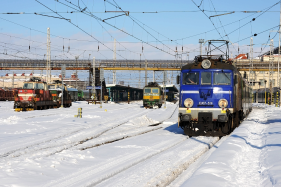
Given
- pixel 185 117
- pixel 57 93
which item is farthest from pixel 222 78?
pixel 57 93

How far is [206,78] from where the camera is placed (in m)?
15.5

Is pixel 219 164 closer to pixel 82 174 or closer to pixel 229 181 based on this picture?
pixel 229 181

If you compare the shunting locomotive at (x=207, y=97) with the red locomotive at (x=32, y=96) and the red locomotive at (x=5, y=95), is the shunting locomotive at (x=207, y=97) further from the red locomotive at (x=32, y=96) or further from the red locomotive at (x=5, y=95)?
the red locomotive at (x=5, y=95)

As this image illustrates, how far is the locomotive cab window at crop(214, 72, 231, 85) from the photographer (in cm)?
1535

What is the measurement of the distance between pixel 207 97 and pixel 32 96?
71.2 feet

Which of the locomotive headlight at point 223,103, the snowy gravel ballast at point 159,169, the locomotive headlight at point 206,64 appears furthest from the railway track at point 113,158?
the locomotive headlight at point 206,64

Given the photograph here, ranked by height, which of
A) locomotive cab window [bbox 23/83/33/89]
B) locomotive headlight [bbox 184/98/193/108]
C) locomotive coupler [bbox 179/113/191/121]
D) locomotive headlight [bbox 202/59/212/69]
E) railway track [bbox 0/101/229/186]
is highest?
locomotive headlight [bbox 202/59/212/69]

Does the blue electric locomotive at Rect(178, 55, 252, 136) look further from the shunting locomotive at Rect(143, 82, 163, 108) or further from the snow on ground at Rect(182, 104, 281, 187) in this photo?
the shunting locomotive at Rect(143, 82, 163, 108)

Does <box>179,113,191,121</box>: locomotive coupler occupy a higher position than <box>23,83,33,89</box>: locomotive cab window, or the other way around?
<box>23,83,33,89</box>: locomotive cab window

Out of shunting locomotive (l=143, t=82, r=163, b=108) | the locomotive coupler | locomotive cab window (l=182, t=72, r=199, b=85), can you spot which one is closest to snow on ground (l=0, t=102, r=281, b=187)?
the locomotive coupler

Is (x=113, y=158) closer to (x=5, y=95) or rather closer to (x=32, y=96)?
(x=32, y=96)

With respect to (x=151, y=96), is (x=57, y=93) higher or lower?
higher

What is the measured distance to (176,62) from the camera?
254 feet

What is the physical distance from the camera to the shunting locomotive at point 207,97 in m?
15.1
